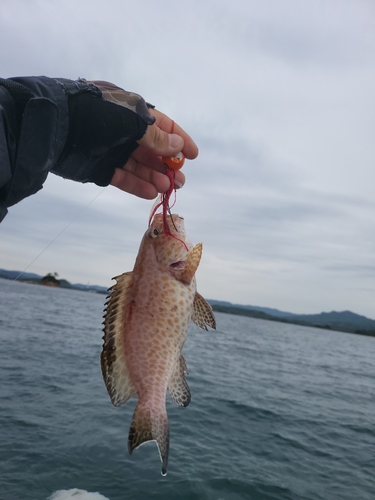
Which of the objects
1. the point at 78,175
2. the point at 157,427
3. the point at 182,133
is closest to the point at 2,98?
the point at 78,175

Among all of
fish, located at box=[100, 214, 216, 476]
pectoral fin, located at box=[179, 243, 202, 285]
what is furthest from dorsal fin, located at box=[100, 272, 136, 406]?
pectoral fin, located at box=[179, 243, 202, 285]

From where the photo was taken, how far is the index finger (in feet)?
10.5

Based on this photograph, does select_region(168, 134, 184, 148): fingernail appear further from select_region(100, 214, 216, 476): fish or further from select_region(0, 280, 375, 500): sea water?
select_region(0, 280, 375, 500): sea water

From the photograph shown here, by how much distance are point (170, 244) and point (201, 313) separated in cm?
62

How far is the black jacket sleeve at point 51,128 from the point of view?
2.26 meters

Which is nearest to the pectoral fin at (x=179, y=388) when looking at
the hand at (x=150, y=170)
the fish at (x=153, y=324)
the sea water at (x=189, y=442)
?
the fish at (x=153, y=324)

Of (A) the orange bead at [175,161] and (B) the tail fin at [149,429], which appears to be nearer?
(B) the tail fin at [149,429]

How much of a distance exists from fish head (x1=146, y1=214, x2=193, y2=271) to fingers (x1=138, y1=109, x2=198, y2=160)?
0.55 m

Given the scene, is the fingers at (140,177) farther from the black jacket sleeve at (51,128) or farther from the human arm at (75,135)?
the black jacket sleeve at (51,128)

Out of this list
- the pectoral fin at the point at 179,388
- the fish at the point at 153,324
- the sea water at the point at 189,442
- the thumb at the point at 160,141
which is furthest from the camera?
the sea water at the point at 189,442

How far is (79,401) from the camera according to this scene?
12.9 m

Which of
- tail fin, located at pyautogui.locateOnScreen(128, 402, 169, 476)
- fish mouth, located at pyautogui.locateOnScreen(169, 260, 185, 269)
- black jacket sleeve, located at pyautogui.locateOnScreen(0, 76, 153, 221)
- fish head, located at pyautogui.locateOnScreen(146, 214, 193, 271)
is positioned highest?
black jacket sleeve, located at pyautogui.locateOnScreen(0, 76, 153, 221)

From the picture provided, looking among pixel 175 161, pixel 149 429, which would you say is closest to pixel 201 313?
pixel 149 429

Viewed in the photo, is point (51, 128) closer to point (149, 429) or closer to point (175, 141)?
point (175, 141)
